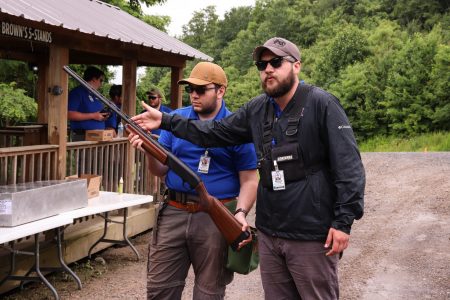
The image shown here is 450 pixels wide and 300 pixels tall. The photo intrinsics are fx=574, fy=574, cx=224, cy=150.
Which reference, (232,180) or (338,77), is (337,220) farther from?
(338,77)

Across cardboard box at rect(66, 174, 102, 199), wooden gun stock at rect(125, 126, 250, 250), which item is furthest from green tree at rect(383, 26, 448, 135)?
wooden gun stock at rect(125, 126, 250, 250)

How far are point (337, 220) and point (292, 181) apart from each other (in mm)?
302

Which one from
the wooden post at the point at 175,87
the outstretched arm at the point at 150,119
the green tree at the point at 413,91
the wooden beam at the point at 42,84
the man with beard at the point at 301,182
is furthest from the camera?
the green tree at the point at 413,91

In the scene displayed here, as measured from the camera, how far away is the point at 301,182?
2932mm

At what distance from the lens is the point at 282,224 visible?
117 inches

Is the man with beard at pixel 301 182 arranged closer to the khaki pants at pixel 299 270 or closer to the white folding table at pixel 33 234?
the khaki pants at pixel 299 270

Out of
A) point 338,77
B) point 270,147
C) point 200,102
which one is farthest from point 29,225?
point 338,77

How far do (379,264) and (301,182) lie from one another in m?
4.49

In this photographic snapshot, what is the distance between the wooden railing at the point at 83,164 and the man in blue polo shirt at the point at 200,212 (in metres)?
2.60

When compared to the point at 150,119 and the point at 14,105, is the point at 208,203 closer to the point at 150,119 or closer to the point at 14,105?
the point at 150,119

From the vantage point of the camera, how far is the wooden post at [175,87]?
947 cm

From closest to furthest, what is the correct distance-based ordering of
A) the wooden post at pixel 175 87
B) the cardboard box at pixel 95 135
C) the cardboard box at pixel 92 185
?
1. the cardboard box at pixel 92 185
2. the cardboard box at pixel 95 135
3. the wooden post at pixel 175 87

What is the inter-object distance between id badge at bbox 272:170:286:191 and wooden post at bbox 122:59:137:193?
5.26 metres

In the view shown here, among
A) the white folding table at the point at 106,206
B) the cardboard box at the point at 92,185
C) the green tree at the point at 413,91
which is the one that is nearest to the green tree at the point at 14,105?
the white folding table at the point at 106,206
